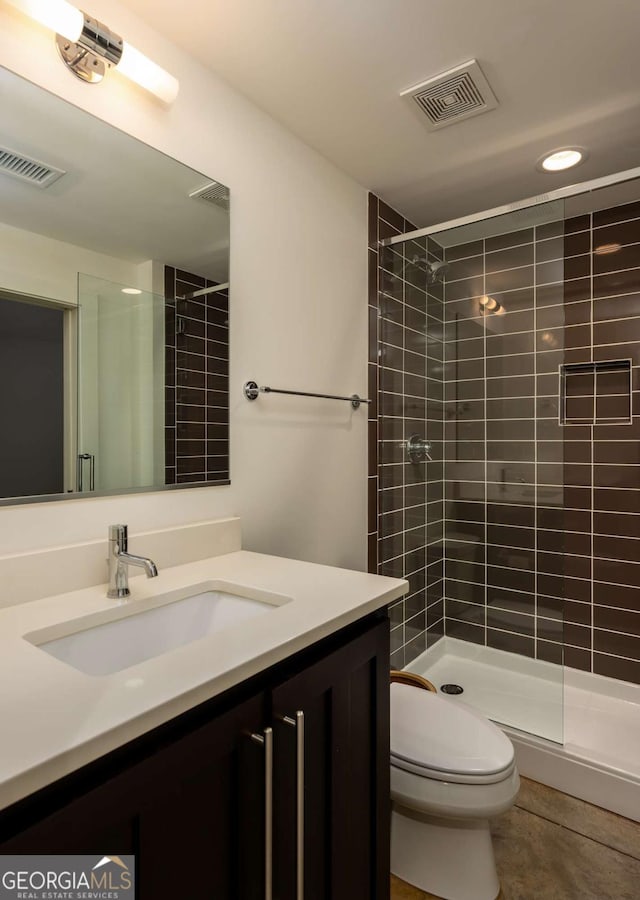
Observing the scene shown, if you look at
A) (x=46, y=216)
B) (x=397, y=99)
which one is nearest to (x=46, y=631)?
(x=46, y=216)

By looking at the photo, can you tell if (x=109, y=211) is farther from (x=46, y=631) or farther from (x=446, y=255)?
(x=446, y=255)

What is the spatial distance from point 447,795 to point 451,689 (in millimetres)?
1073

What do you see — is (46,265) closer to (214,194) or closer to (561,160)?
(214,194)

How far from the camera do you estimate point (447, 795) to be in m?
1.30

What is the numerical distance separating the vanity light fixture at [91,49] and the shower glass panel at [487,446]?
1.26m

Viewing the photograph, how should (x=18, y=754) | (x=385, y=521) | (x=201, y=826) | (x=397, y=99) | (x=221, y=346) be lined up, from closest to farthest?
(x=18, y=754), (x=201, y=826), (x=221, y=346), (x=397, y=99), (x=385, y=521)

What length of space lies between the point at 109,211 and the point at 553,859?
2.19 metres

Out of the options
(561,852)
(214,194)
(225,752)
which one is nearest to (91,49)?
(214,194)

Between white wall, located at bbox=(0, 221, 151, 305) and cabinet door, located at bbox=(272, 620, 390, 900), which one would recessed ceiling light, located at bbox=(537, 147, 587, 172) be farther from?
cabinet door, located at bbox=(272, 620, 390, 900)

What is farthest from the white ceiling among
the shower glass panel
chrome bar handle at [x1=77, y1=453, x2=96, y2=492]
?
chrome bar handle at [x1=77, y1=453, x2=96, y2=492]

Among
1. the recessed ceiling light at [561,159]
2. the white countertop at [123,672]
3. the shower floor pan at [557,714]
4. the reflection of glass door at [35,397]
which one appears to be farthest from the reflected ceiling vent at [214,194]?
the shower floor pan at [557,714]

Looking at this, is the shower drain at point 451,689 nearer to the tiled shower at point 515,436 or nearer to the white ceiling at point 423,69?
the tiled shower at point 515,436

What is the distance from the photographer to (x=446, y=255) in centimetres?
236

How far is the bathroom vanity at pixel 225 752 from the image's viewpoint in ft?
1.89
